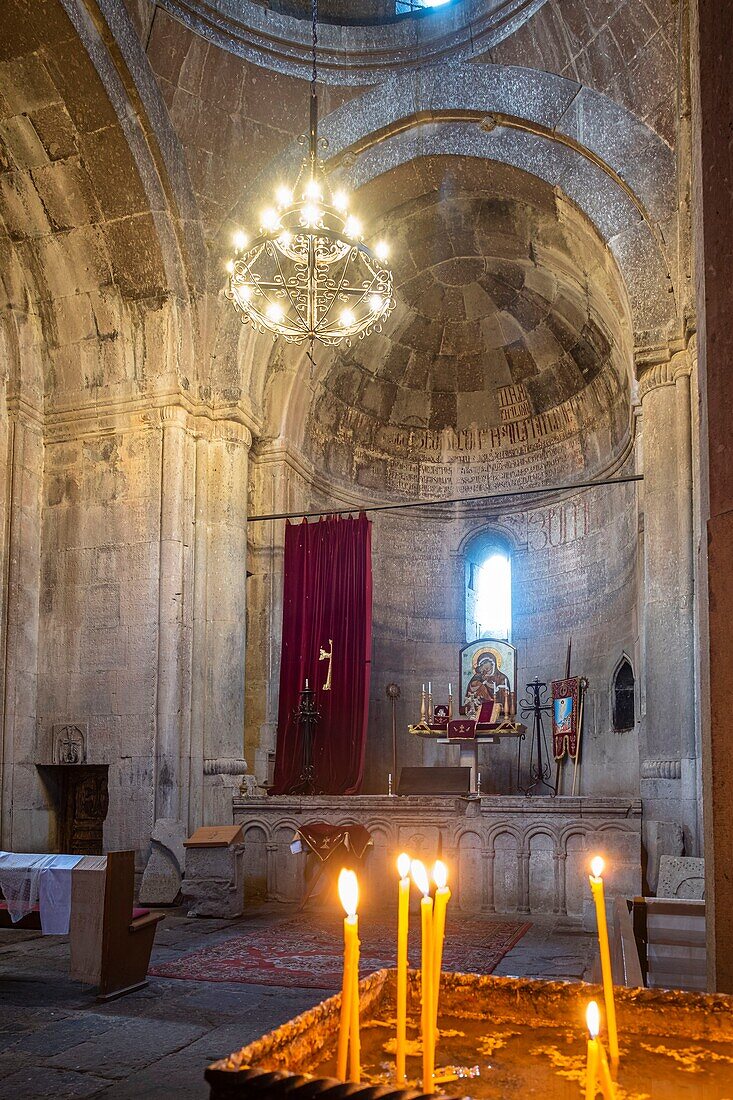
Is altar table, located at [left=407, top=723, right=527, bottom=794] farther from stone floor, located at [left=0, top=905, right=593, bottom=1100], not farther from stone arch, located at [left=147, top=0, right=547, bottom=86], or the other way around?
stone arch, located at [left=147, top=0, right=547, bottom=86]

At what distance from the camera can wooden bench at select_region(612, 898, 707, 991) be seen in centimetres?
495

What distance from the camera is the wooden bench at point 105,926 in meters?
6.43

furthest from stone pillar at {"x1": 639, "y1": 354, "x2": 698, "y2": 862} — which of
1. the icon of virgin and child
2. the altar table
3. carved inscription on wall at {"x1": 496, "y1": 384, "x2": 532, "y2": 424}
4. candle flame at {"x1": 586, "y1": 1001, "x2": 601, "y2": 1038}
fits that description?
candle flame at {"x1": 586, "y1": 1001, "x2": 601, "y2": 1038}

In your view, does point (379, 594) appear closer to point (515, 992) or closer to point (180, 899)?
point (180, 899)

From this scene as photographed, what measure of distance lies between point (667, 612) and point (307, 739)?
5323mm

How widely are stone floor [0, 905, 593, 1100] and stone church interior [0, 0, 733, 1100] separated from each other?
7 centimetres

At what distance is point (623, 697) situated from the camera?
14.7 meters

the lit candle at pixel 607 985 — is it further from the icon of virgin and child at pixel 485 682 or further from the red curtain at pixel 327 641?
the icon of virgin and child at pixel 485 682

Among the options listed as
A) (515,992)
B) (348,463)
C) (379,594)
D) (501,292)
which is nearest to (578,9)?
(501,292)

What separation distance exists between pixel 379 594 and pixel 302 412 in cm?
374

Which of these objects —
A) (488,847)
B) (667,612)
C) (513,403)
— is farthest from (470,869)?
(513,403)

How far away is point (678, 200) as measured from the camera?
35.7 feet

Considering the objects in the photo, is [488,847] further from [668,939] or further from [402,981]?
[402,981]

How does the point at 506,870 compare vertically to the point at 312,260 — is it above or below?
below
